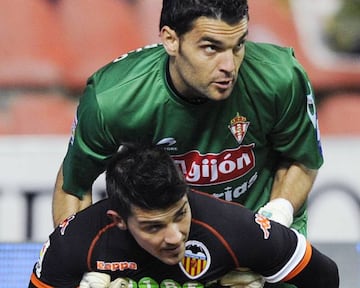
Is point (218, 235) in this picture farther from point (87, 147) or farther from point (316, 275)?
point (87, 147)

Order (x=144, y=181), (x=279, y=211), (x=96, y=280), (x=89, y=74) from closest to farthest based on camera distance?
(x=144, y=181), (x=96, y=280), (x=279, y=211), (x=89, y=74)

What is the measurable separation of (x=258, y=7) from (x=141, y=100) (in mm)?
1819

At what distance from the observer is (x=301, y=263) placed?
2.29 m

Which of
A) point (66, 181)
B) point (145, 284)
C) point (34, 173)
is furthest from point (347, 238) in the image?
point (145, 284)

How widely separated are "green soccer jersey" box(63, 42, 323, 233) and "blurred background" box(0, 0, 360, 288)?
1.65 meters

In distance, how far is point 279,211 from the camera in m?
2.50

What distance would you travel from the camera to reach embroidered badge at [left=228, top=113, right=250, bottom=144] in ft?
8.25

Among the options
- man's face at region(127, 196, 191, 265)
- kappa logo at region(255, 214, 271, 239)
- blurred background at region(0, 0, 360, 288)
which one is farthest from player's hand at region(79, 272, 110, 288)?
blurred background at region(0, 0, 360, 288)

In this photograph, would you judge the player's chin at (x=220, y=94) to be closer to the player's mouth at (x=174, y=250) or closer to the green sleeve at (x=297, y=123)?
the green sleeve at (x=297, y=123)

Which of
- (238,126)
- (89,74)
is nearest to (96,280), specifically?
(238,126)

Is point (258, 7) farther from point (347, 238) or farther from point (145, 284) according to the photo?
point (145, 284)

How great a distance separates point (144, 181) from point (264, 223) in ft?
0.86

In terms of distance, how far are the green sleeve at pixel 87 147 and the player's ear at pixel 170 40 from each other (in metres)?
0.18

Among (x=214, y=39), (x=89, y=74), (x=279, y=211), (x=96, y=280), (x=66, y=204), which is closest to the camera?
(x=96, y=280)
